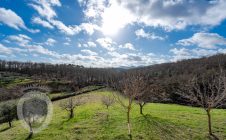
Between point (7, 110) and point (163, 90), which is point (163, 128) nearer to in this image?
point (7, 110)

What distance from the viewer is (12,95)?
89.8 m

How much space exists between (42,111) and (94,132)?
54.7 feet

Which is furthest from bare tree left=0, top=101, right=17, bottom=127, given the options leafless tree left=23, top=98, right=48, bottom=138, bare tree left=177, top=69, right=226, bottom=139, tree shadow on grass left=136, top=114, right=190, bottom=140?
bare tree left=177, top=69, right=226, bottom=139

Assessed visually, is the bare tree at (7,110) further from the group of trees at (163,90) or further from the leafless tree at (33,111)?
the leafless tree at (33,111)

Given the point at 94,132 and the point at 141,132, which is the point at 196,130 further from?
the point at 94,132

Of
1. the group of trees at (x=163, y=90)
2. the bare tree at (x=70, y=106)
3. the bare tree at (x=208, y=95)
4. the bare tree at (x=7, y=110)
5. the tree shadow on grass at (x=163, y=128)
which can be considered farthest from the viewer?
the bare tree at (x=7, y=110)

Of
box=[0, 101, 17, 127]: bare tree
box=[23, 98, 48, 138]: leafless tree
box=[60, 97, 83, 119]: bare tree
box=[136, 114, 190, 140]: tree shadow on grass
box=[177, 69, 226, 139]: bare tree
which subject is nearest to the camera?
box=[177, 69, 226, 139]: bare tree

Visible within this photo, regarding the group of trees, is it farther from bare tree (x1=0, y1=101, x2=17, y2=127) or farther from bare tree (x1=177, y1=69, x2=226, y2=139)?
bare tree (x1=0, y1=101, x2=17, y2=127)

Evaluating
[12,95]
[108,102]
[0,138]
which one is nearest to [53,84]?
[12,95]

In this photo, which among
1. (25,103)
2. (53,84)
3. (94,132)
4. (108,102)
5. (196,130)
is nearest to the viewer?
(196,130)

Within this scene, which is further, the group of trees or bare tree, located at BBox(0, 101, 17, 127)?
bare tree, located at BBox(0, 101, 17, 127)

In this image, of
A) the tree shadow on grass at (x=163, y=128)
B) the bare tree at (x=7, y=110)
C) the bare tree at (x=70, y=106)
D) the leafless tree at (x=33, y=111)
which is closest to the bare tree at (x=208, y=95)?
the tree shadow on grass at (x=163, y=128)

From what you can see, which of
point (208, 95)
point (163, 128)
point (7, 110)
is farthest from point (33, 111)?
point (208, 95)

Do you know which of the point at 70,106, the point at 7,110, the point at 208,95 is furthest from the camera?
the point at 7,110
